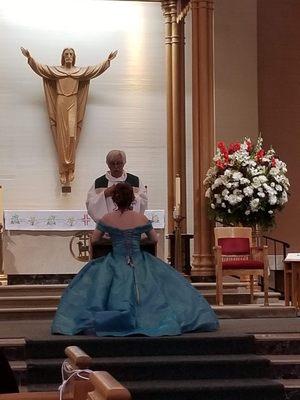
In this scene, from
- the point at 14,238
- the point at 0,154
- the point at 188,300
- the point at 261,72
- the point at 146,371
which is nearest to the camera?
the point at 146,371

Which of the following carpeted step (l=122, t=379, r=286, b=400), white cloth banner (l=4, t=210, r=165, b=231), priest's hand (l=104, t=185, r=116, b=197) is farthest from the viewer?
white cloth banner (l=4, t=210, r=165, b=231)

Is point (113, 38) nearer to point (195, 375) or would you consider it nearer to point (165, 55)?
point (165, 55)

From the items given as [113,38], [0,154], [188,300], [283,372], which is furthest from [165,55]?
[283,372]

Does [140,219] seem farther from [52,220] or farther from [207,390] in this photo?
[52,220]

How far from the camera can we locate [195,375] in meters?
6.95

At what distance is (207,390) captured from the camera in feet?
21.6

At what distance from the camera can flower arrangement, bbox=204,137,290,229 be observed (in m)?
10.7

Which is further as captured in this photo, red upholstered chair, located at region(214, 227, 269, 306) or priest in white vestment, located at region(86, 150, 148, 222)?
red upholstered chair, located at region(214, 227, 269, 306)

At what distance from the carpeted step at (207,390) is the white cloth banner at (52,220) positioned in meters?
5.11

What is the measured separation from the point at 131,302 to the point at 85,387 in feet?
16.2

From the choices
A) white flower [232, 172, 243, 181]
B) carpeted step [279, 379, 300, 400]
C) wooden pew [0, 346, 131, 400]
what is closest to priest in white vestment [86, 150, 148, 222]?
white flower [232, 172, 243, 181]

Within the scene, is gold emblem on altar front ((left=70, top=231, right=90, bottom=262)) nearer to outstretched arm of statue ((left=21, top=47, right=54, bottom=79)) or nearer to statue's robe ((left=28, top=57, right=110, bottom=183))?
statue's robe ((left=28, top=57, right=110, bottom=183))

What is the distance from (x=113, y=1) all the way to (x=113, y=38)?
21.5 inches

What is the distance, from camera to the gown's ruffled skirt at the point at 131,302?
7.51 m
